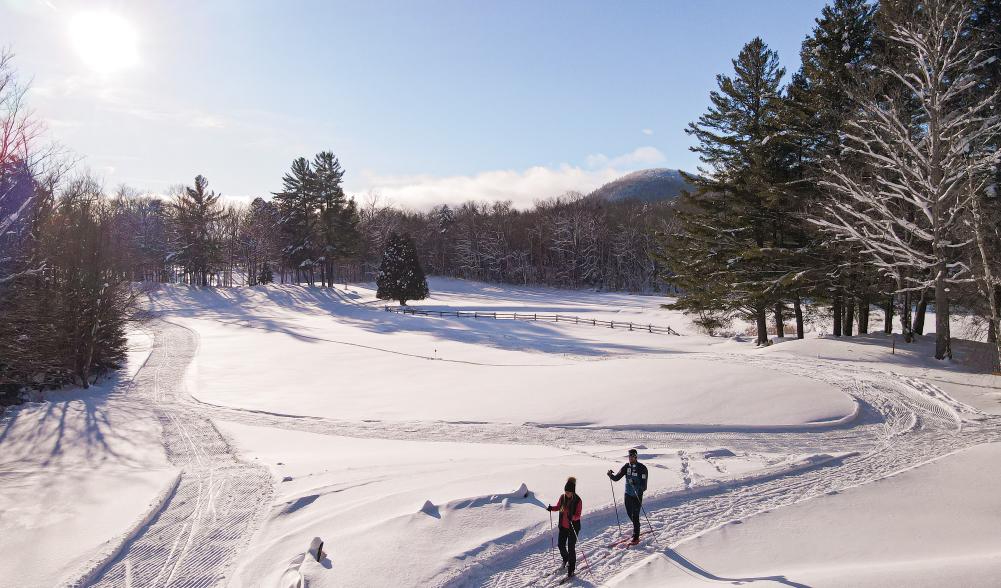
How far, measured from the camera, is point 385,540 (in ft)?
A: 24.9

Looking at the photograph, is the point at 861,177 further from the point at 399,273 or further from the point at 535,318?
the point at 399,273

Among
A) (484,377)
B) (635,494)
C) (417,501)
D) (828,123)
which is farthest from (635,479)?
(828,123)

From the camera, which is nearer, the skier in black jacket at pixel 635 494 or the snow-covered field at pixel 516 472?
the snow-covered field at pixel 516 472

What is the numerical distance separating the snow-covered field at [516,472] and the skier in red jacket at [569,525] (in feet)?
0.68

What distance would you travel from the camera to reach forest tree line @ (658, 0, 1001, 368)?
1847 centimetres

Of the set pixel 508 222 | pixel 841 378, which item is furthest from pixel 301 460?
pixel 508 222

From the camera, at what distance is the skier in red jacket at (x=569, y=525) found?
6.91 metres

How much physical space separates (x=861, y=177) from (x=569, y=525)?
21891 mm

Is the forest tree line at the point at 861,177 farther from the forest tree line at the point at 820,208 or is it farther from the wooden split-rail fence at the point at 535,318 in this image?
the wooden split-rail fence at the point at 535,318

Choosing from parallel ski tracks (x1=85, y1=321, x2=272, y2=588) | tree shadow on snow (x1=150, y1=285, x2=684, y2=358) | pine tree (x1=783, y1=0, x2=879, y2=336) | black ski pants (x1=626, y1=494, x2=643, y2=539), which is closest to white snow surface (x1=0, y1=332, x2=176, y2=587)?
parallel ski tracks (x1=85, y1=321, x2=272, y2=588)

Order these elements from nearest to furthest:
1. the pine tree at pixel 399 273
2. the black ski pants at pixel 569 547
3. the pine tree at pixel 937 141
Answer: the black ski pants at pixel 569 547 < the pine tree at pixel 937 141 < the pine tree at pixel 399 273

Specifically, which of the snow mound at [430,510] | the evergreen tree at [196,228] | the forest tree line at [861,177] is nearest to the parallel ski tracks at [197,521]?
the snow mound at [430,510]

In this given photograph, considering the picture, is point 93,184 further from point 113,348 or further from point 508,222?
point 508,222

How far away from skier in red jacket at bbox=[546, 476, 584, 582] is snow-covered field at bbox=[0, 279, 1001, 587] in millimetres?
208
